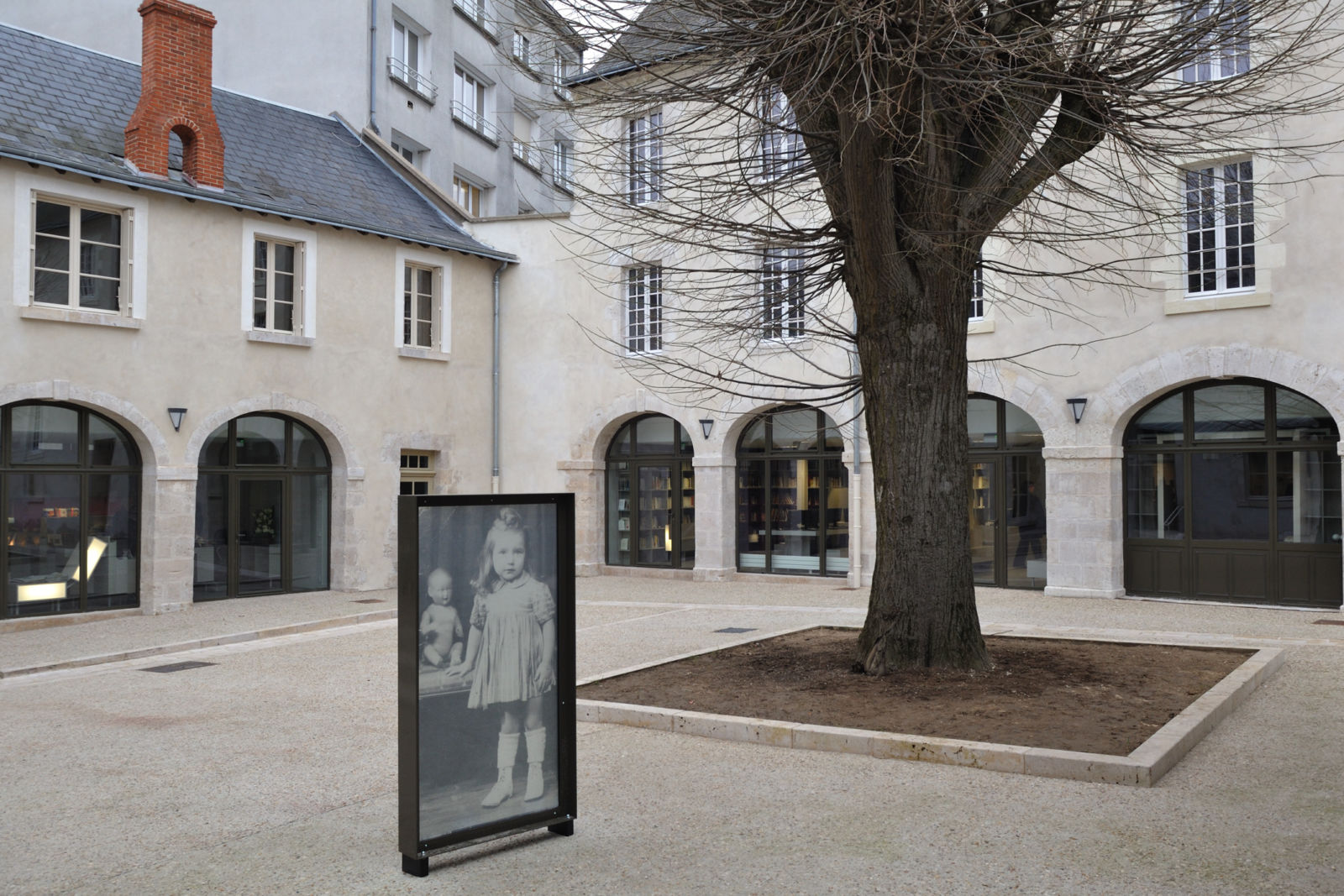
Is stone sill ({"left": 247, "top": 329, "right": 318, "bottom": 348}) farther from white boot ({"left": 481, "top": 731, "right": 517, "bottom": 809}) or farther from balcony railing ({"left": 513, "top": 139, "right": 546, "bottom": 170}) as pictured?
white boot ({"left": 481, "top": 731, "right": 517, "bottom": 809})

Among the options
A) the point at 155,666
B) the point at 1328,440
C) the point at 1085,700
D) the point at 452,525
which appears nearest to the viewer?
the point at 452,525

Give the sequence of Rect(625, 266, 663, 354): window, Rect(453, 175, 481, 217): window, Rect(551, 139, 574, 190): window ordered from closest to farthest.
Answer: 1. Rect(551, 139, 574, 190): window
2. Rect(625, 266, 663, 354): window
3. Rect(453, 175, 481, 217): window

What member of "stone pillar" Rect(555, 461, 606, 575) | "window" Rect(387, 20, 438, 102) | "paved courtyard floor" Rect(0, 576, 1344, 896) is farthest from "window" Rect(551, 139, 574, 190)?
"stone pillar" Rect(555, 461, 606, 575)

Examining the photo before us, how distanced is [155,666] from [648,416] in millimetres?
9253

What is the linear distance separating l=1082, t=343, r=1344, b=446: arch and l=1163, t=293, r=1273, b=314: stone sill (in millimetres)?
426

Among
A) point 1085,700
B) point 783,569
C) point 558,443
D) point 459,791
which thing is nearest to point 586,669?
point 1085,700

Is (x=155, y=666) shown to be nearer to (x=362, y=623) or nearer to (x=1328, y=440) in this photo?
(x=362, y=623)

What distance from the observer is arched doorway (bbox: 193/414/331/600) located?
14.7 m

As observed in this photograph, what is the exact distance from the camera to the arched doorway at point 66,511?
1266 cm

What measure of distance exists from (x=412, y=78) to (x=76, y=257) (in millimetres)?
10052

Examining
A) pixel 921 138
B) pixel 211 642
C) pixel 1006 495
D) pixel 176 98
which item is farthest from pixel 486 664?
pixel 176 98

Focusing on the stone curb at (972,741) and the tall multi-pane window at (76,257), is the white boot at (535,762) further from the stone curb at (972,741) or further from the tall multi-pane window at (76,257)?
the tall multi-pane window at (76,257)

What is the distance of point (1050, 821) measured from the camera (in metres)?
4.64

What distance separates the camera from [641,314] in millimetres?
17906
